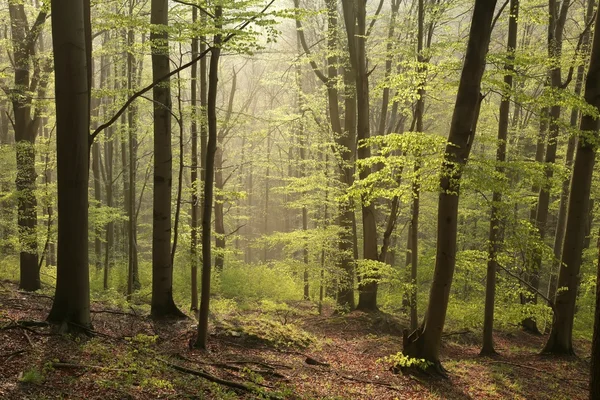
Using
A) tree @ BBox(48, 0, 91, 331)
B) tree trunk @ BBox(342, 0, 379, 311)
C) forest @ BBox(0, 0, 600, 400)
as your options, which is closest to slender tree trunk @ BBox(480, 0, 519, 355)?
forest @ BBox(0, 0, 600, 400)

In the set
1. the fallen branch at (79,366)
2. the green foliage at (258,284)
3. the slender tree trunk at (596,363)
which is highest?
the slender tree trunk at (596,363)

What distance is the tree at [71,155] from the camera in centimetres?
593

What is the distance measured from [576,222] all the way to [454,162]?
512cm

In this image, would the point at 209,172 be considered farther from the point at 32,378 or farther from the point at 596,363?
the point at 596,363

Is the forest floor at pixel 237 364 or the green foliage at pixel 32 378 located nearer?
the green foliage at pixel 32 378

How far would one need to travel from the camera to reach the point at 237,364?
6953 mm

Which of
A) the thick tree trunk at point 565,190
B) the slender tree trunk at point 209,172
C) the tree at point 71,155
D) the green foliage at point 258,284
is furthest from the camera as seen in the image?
the green foliage at point 258,284

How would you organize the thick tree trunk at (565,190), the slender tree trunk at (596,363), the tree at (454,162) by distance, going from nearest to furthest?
the slender tree trunk at (596,363), the tree at (454,162), the thick tree trunk at (565,190)

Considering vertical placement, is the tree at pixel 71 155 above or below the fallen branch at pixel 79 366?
above

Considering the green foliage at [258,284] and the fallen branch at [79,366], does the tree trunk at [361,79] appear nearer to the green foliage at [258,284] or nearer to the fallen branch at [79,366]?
the green foliage at [258,284]

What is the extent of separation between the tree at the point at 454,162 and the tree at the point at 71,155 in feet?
18.0

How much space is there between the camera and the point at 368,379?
25.2ft

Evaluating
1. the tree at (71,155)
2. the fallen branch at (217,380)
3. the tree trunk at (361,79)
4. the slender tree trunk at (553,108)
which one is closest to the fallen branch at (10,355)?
the tree at (71,155)

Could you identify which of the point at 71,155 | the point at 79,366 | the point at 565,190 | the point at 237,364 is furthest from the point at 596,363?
the point at 565,190
